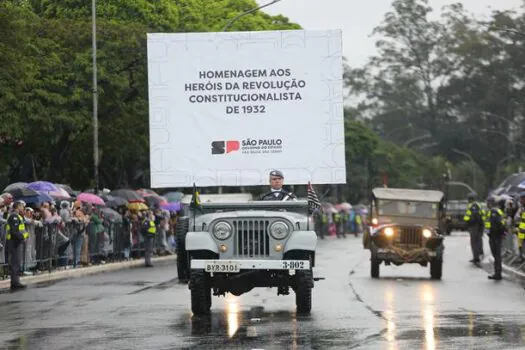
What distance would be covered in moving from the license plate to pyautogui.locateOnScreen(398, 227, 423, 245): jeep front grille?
13257mm

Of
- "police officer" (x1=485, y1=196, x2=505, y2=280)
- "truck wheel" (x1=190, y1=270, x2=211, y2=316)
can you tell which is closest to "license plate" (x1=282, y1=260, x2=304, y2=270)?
"truck wheel" (x1=190, y1=270, x2=211, y2=316)

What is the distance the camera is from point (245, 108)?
1984 centimetres

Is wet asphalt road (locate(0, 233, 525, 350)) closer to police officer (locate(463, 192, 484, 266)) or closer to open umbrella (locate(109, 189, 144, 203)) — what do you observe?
police officer (locate(463, 192, 484, 266))

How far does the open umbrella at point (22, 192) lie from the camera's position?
114ft

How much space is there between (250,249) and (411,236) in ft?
43.3

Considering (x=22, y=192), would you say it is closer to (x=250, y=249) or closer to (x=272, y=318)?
(x=250, y=249)

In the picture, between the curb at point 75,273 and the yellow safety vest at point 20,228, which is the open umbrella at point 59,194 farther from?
the yellow safety vest at point 20,228

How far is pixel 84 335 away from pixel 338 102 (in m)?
5.92

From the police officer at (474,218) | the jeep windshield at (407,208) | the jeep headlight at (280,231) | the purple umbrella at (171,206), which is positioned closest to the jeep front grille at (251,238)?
the jeep headlight at (280,231)

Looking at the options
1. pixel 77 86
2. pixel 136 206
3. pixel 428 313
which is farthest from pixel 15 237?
pixel 77 86

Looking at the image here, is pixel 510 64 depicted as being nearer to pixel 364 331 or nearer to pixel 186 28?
pixel 186 28

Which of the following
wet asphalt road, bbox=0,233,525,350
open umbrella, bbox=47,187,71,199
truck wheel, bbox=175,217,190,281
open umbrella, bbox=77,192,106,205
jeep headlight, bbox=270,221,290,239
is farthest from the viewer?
open umbrella, bbox=77,192,106,205

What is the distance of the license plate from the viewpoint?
1780 centimetres

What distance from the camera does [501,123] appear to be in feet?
408
